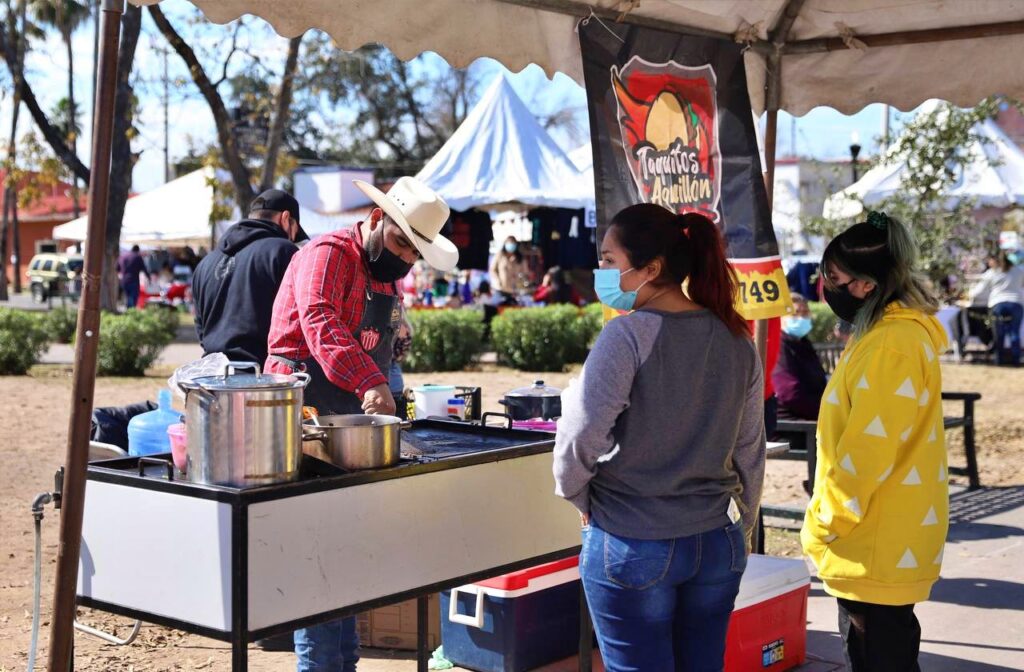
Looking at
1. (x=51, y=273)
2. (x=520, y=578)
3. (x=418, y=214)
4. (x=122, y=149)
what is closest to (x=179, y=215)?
(x=122, y=149)

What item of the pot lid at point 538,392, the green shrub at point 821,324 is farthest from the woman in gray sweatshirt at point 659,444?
the green shrub at point 821,324

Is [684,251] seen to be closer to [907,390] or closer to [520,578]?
[907,390]

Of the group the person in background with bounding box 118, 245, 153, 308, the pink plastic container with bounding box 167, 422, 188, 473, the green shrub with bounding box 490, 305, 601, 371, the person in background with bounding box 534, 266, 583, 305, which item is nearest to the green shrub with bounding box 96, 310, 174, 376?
the green shrub with bounding box 490, 305, 601, 371

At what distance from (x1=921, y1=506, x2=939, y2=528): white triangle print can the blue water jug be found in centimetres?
316

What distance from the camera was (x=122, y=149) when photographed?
1627 centimetres

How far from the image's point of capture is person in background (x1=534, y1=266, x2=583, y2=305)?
19.1 metres

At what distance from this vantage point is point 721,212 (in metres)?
5.32

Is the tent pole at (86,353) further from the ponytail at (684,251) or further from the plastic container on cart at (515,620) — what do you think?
the plastic container on cart at (515,620)

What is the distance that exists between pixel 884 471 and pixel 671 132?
2.21 metres

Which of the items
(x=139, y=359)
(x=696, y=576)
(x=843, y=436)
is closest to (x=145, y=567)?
(x=696, y=576)

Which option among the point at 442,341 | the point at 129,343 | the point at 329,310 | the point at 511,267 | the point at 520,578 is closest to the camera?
the point at 329,310

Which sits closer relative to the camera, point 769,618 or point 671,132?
point 769,618

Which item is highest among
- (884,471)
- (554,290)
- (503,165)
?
(503,165)

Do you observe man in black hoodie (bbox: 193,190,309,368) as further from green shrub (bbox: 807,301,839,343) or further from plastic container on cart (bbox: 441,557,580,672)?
green shrub (bbox: 807,301,839,343)
